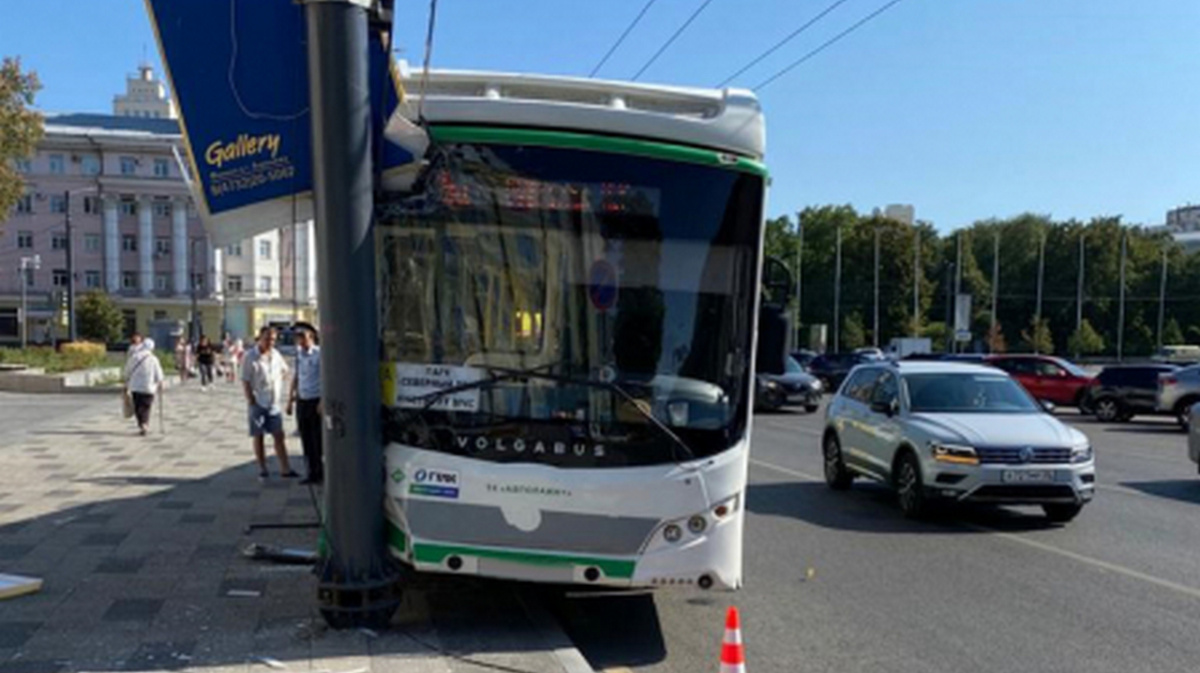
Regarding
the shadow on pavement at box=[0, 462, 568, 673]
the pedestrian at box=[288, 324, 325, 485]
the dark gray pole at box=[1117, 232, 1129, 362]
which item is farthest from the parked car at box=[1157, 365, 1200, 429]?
the dark gray pole at box=[1117, 232, 1129, 362]

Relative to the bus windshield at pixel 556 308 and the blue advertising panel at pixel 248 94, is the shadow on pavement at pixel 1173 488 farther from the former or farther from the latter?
the blue advertising panel at pixel 248 94

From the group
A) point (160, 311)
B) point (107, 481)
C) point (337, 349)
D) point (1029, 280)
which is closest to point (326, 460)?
point (337, 349)

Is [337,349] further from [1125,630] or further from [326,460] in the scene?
[1125,630]

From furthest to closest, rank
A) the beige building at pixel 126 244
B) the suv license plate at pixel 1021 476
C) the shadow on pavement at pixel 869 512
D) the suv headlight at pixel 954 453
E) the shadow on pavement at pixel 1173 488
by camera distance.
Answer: the beige building at pixel 126 244 < the shadow on pavement at pixel 1173 488 < the shadow on pavement at pixel 869 512 < the suv headlight at pixel 954 453 < the suv license plate at pixel 1021 476

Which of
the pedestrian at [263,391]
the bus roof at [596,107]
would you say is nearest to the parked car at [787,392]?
the pedestrian at [263,391]

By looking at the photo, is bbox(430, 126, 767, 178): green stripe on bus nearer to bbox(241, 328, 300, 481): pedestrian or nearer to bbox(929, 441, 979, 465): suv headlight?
bbox(929, 441, 979, 465): suv headlight

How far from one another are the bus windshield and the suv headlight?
14.8 ft

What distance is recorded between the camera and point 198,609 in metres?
5.74

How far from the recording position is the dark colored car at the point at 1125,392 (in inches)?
945

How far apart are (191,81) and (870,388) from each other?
28.9 ft

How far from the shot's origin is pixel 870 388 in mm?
11734

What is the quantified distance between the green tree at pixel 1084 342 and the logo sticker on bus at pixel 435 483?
289 ft

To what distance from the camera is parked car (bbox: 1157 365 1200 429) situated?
876 inches

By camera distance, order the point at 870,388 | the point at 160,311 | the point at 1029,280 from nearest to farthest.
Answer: the point at 870,388
the point at 160,311
the point at 1029,280
